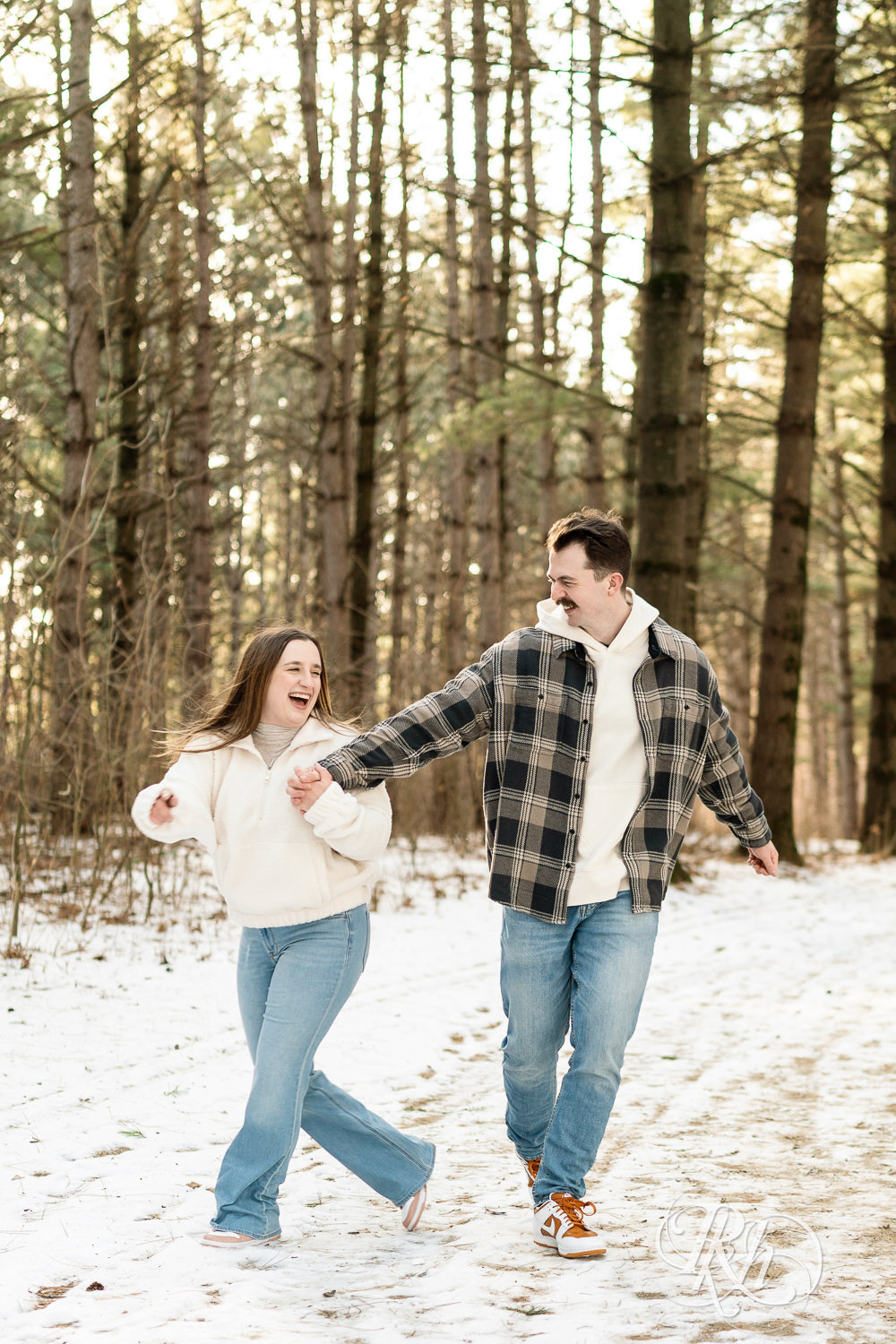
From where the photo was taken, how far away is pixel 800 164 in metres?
15.0

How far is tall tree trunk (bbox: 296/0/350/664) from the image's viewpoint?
13039 millimetres

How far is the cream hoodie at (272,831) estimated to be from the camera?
368cm

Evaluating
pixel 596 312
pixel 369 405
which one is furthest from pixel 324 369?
pixel 596 312

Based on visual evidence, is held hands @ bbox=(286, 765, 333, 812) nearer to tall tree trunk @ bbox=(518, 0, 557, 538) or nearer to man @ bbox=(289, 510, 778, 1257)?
man @ bbox=(289, 510, 778, 1257)

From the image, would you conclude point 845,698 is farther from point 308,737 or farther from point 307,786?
point 307,786

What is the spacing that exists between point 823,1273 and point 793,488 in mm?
12442

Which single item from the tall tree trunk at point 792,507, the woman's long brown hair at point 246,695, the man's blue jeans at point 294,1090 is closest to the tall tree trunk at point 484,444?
the tall tree trunk at point 792,507

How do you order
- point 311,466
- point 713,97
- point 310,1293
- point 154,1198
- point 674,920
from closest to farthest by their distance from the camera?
point 310,1293
point 154,1198
point 674,920
point 713,97
point 311,466

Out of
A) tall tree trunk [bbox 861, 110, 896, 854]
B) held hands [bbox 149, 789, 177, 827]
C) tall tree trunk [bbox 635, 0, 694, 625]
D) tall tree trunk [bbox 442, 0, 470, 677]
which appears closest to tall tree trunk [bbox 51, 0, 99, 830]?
tall tree trunk [bbox 635, 0, 694, 625]

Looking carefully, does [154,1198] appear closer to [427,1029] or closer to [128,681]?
[427,1029]

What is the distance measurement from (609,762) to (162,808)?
1309 mm

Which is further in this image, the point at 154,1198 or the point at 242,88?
the point at 242,88

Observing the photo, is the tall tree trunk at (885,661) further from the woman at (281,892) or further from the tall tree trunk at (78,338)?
the woman at (281,892)

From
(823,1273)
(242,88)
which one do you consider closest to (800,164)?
(242,88)
